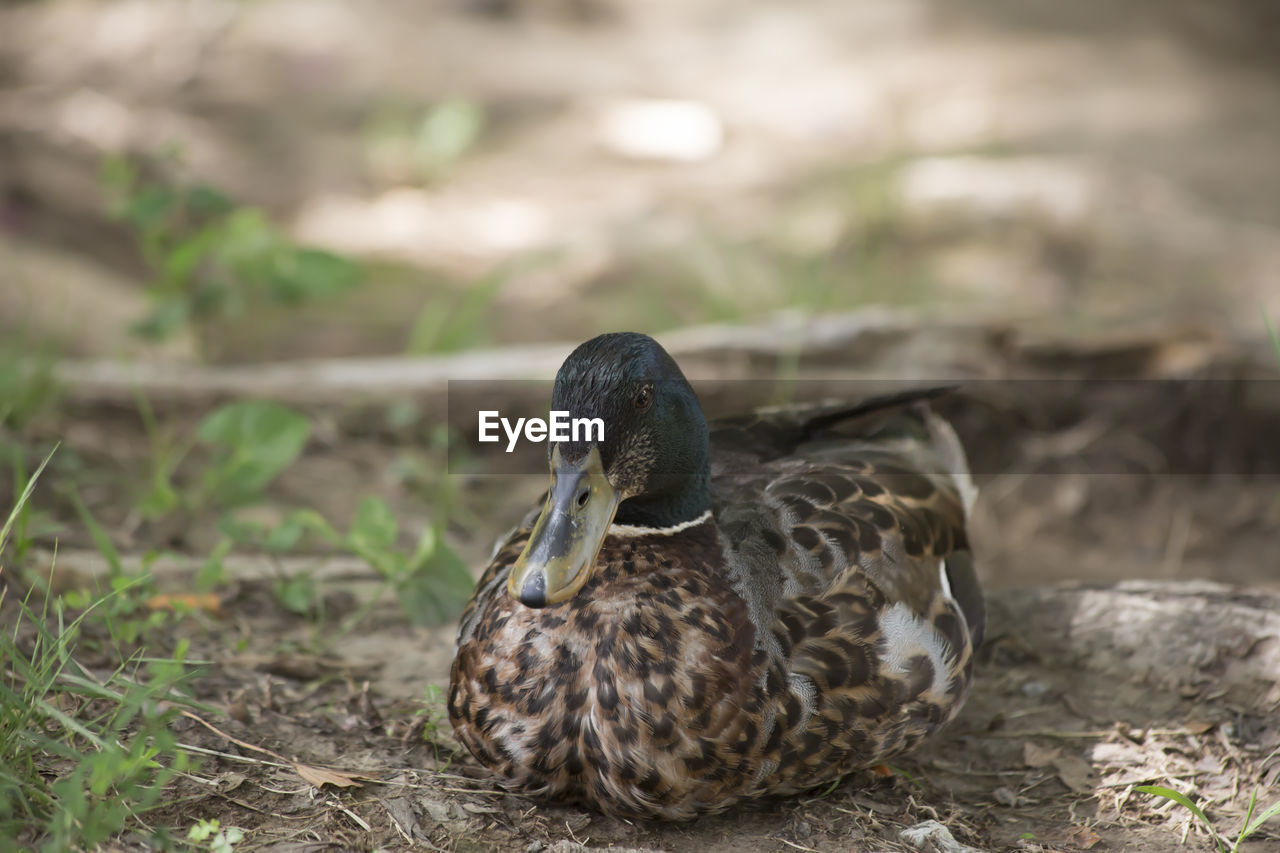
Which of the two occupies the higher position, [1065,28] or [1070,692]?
[1065,28]

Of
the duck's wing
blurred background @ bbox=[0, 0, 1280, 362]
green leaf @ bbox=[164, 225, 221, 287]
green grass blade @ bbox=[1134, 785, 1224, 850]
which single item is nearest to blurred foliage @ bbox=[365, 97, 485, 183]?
blurred background @ bbox=[0, 0, 1280, 362]

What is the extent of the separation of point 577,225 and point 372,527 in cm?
393

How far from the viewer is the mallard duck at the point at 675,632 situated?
221cm

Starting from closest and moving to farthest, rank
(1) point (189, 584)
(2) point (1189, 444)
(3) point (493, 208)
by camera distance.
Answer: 1. (1) point (189, 584)
2. (2) point (1189, 444)
3. (3) point (493, 208)

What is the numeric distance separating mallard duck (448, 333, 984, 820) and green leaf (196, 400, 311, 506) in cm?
101

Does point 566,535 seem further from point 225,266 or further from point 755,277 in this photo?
point 755,277

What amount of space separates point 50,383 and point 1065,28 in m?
8.64

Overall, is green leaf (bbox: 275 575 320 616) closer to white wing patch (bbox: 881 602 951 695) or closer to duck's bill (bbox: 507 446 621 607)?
duck's bill (bbox: 507 446 621 607)

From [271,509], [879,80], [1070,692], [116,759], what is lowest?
[1070,692]

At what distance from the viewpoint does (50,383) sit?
12.9ft

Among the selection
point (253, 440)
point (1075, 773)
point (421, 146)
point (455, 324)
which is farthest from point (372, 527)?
point (421, 146)

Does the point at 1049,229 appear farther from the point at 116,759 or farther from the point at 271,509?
the point at 116,759

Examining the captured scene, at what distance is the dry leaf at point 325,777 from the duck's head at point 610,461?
649mm

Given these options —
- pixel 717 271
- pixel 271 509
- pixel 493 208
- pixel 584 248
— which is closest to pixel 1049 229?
pixel 717 271
